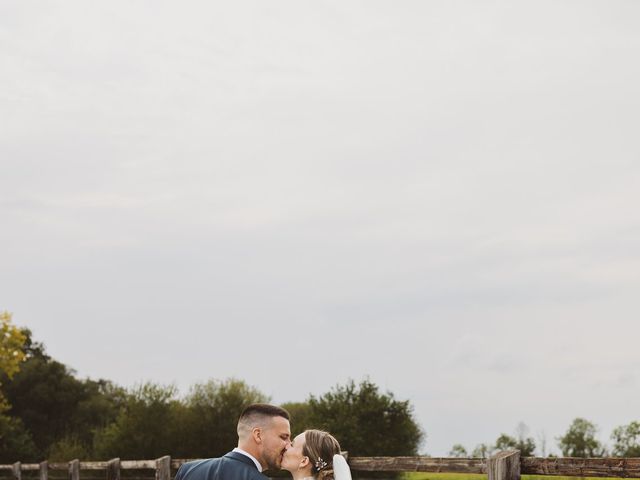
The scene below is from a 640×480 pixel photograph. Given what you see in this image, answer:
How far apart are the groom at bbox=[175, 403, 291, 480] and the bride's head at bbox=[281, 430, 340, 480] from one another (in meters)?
0.52

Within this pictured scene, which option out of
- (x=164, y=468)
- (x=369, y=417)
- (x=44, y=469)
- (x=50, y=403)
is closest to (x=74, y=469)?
(x=44, y=469)

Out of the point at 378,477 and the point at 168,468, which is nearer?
the point at 168,468

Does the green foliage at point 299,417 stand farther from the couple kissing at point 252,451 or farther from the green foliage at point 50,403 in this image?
the couple kissing at point 252,451

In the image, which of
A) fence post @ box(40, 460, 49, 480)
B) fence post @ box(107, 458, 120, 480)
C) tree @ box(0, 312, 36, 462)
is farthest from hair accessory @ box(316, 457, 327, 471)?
tree @ box(0, 312, 36, 462)

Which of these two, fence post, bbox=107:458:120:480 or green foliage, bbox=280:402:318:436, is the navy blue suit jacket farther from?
green foliage, bbox=280:402:318:436

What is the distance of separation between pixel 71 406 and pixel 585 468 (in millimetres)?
49025

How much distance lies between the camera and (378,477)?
20.9m

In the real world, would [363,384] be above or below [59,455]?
above

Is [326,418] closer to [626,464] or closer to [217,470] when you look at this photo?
[626,464]

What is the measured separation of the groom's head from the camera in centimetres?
504

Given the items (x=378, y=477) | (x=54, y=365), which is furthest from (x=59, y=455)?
(x=54, y=365)

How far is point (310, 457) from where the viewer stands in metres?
5.77

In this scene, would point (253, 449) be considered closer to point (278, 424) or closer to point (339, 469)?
point (278, 424)

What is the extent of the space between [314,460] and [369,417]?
65.7 ft
